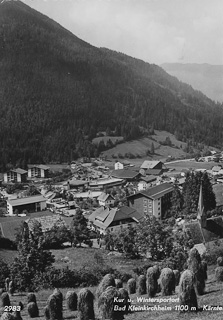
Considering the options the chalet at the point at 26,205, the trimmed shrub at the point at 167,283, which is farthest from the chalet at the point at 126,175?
the trimmed shrub at the point at 167,283

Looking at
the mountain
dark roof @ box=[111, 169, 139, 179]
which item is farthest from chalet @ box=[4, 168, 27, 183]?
dark roof @ box=[111, 169, 139, 179]

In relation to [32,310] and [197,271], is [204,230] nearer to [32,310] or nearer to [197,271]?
[197,271]

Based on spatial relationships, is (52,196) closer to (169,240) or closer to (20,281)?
(169,240)

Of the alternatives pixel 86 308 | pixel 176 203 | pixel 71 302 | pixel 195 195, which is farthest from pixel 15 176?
pixel 86 308

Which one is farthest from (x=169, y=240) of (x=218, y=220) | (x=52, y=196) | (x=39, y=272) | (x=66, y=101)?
(x=66, y=101)

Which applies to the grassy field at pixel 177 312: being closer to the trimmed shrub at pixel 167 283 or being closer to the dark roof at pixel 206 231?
the trimmed shrub at pixel 167 283

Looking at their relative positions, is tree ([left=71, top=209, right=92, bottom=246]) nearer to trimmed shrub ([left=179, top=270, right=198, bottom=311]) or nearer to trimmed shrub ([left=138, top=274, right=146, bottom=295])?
trimmed shrub ([left=138, top=274, right=146, bottom=295])
